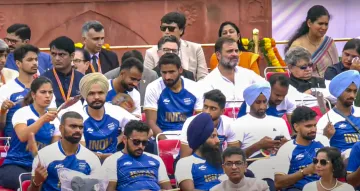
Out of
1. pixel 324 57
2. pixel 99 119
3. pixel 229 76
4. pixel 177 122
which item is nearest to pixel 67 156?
pixel 99 119

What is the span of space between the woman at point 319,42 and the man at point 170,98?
A: 8.12ft

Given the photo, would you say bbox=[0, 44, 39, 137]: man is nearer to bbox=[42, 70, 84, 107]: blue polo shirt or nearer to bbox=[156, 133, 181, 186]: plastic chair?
bbox=[42, 70, 84, 107]: blue polo shirt

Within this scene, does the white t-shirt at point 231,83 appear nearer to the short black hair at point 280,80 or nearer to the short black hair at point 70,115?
the short black hair at point 280,80

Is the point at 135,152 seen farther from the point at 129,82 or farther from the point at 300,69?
the point at 300,69

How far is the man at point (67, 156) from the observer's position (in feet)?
55.9

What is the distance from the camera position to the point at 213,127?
57.7 ft

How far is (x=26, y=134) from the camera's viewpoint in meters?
17.4

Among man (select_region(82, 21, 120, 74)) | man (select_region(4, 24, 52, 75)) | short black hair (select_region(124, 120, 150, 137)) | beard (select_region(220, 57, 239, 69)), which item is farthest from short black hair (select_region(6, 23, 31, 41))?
short black hair (select_region(124, 120, 150, 137))

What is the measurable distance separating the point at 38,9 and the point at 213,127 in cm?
685

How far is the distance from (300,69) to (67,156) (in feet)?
12.2

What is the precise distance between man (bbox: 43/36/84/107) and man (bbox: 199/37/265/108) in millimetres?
1495

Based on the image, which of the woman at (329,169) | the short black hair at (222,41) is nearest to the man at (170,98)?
the short black hair at (222,41)

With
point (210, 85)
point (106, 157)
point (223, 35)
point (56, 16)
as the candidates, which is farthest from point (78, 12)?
Answer: point (106, 157)

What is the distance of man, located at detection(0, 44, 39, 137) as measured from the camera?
18.1 meters
